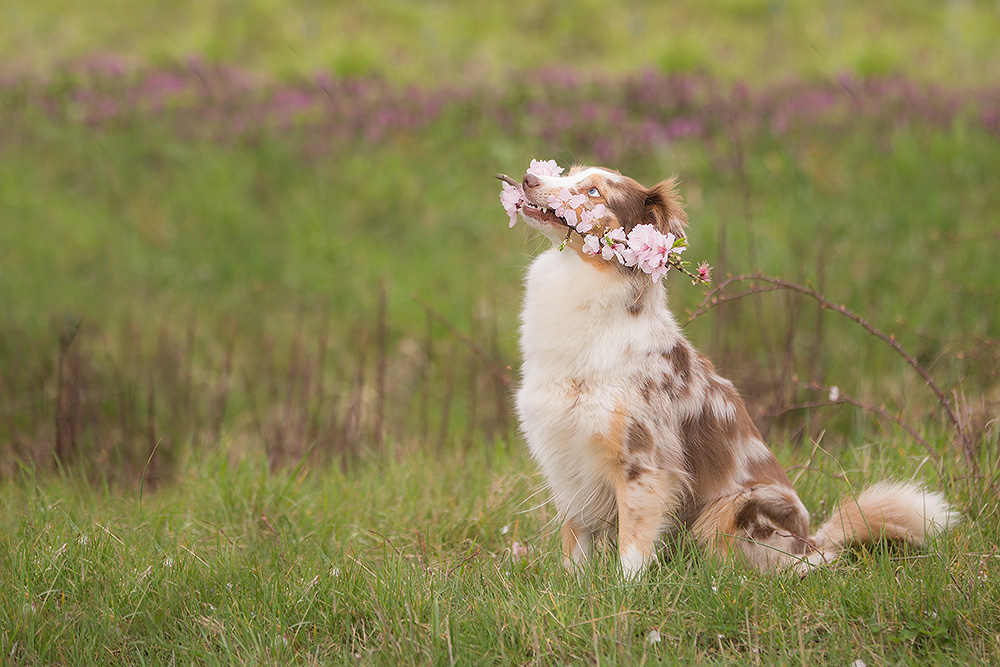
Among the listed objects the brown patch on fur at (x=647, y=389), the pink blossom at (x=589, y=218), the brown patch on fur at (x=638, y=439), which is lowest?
the brown patch on fur at (x=638, y=439)

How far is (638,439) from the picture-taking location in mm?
3059

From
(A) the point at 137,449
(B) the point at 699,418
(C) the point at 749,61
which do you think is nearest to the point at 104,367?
(A) the point at 137,449

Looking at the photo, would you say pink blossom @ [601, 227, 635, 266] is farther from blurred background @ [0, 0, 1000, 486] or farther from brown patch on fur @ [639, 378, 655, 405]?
blurred background @ [0, 0, 1000, 486]

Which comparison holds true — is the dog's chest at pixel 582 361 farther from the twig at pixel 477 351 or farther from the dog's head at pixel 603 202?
the twig at pixel 477 351

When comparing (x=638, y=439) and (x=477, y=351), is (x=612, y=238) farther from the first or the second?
(x=477, y=351)

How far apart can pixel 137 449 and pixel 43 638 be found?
12.1 ft

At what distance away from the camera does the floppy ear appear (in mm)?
3197

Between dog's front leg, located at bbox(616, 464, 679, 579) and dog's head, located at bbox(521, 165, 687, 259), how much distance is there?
79cm

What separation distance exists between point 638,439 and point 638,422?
0.20ft

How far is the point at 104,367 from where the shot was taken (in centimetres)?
722

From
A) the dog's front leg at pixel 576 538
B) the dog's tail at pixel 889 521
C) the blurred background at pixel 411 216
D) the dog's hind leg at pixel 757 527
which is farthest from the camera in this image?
the blurred background at pixel 411 216

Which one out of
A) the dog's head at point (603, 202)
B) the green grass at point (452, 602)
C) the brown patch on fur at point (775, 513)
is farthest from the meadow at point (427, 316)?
the dog's head at point (603, 202)

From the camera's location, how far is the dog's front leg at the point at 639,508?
304 centimetres

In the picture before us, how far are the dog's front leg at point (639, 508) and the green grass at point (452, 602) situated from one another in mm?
95
